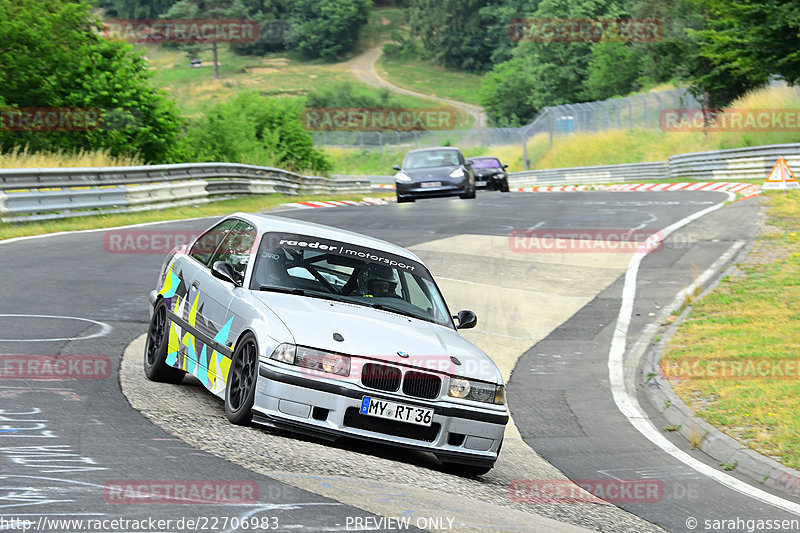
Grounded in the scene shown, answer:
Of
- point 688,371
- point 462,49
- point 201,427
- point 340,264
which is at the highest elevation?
point 462,49

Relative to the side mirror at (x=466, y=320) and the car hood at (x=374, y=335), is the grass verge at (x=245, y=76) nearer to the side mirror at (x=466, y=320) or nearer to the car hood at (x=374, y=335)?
the side mirror at (x=466, y=320)

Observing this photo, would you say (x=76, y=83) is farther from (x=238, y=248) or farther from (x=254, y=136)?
(x=238, y=248)

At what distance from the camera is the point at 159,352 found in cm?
870

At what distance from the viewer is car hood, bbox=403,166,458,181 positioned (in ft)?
96.4

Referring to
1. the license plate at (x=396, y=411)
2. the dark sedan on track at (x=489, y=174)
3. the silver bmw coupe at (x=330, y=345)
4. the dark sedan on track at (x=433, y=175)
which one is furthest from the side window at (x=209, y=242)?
the dark sedan on track at (x=489, y=174)

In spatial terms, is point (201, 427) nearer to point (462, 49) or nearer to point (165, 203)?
point (165, 203)

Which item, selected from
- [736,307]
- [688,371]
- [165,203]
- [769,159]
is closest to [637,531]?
[688,371]

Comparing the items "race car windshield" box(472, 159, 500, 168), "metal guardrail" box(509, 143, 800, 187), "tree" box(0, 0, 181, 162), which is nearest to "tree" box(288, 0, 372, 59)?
"metal guardrail" box(509, 143, 800, 187)

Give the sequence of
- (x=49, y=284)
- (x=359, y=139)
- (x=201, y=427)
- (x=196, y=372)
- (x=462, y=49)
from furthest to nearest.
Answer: (x=462, y=49)
(x=359, y=139)
(x=49, y=284)
(x=196, y=372)
(x=201, y=427)

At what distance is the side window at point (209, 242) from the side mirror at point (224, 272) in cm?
75

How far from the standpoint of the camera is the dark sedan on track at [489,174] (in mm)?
40844

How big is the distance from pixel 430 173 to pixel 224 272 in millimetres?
21738

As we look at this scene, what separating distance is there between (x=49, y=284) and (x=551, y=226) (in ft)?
43.4

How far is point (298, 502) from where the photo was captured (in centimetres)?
535
